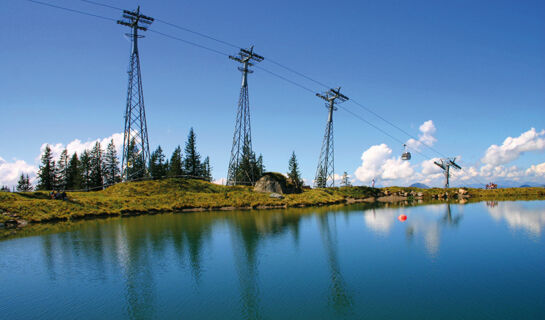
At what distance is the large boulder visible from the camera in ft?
206

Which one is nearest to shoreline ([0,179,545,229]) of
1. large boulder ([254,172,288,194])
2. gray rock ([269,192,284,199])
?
gray rock ([269,192,284,199])

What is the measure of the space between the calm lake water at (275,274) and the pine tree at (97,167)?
6420 centimetres

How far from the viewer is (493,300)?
1284cm

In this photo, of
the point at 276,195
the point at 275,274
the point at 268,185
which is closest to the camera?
the point at 275,274

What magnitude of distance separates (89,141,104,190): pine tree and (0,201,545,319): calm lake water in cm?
6420

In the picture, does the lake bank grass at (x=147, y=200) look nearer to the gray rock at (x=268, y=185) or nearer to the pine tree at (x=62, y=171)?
the gray rock at (x=268, y=185)

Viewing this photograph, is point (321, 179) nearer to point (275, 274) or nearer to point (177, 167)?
point (177, 167)

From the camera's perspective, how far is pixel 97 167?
88000 mm

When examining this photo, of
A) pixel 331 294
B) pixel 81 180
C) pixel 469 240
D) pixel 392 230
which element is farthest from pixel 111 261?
pixel 81 180

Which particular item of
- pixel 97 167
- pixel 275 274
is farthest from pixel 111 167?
pixel 275 274

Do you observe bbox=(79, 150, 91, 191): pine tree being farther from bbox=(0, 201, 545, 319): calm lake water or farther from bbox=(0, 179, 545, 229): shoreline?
bbox=(0, 201, 545, 319): calm lake water

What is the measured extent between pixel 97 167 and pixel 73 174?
660cm

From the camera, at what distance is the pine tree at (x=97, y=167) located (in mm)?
86625

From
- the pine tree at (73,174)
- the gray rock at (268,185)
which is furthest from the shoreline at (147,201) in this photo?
the pine tree at (73,174)
